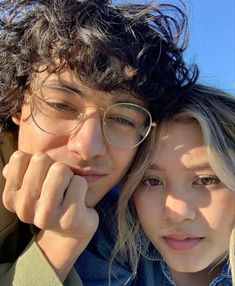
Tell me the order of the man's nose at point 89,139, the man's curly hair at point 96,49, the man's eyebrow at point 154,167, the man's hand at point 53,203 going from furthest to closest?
1. the man's eyebrow at point 154,167
2. the man's curly hair at point 96,49
3. the man's nose at point 89,139
4. the man's hand at point 53,203

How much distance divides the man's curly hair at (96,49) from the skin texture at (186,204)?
17 cm

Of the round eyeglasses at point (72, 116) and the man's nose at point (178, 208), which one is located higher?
the round eyeglasses at point (72, 116)

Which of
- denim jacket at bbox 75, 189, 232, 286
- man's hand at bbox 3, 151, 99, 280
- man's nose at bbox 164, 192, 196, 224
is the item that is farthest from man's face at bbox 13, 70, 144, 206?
denim jacket at bbox 75, 189, 232, 286

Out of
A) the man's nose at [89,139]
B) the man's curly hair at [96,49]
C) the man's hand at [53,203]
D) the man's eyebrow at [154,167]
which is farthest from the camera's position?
the man's eyebrow at [154,167]

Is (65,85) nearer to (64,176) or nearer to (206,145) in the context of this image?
(64,176)

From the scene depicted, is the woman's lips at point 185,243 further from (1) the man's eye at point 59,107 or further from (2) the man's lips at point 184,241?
(1) the man's eye at point 59,107

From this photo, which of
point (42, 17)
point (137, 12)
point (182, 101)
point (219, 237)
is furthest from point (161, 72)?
point (219, 237)

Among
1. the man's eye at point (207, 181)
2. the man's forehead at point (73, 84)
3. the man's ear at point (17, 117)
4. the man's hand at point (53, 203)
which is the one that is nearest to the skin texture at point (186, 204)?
the man's eye at point (207, 181)

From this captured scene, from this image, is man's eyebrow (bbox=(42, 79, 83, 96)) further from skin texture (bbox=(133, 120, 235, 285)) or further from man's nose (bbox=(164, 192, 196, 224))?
man's nose (bbox=(164, 192, 196, 224))

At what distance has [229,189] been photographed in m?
1.87

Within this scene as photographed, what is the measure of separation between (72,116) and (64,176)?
298mm

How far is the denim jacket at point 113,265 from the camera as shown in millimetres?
1938

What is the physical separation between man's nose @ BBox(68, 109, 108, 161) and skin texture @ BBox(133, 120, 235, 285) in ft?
1.11

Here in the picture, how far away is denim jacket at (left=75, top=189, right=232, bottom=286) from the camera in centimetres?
194
